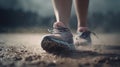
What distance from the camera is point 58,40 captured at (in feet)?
8.41

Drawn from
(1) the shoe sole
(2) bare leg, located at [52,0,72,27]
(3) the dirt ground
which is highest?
(2) bare leg, located at [52,0,72,27]

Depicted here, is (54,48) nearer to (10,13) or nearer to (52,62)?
(52,62)

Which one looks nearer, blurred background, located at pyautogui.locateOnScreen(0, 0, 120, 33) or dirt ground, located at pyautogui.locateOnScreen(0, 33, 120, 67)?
dirt ground, located at pyautogui.locateOnScreen(0, 33, 120, 67)

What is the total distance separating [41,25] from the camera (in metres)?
4.68

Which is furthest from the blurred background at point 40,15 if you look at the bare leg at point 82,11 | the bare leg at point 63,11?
the bare leg at point 63,11

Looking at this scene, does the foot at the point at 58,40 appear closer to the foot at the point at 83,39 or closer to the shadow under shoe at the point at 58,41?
the shadow under shoe at the point at 58,41

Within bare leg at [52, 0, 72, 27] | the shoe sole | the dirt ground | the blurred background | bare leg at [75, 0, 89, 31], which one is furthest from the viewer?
the blurred background

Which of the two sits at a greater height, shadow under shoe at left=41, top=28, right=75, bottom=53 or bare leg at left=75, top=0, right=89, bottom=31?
bare leg at left=75, top=0, right=89, bottom=31

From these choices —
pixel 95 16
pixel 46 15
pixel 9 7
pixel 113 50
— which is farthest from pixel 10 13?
pixel 113 50

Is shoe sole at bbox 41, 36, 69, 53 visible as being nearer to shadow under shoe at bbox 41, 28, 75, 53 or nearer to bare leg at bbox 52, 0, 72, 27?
shadow under shoe at bbox 41, 28, 75, 53

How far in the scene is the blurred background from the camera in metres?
4.64

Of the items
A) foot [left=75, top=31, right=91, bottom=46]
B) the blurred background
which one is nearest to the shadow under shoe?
foot [left=75, top=31, right=91, bottom=46]

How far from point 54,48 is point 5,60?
0.35m

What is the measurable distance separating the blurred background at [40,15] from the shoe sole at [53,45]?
1946 millimetres
